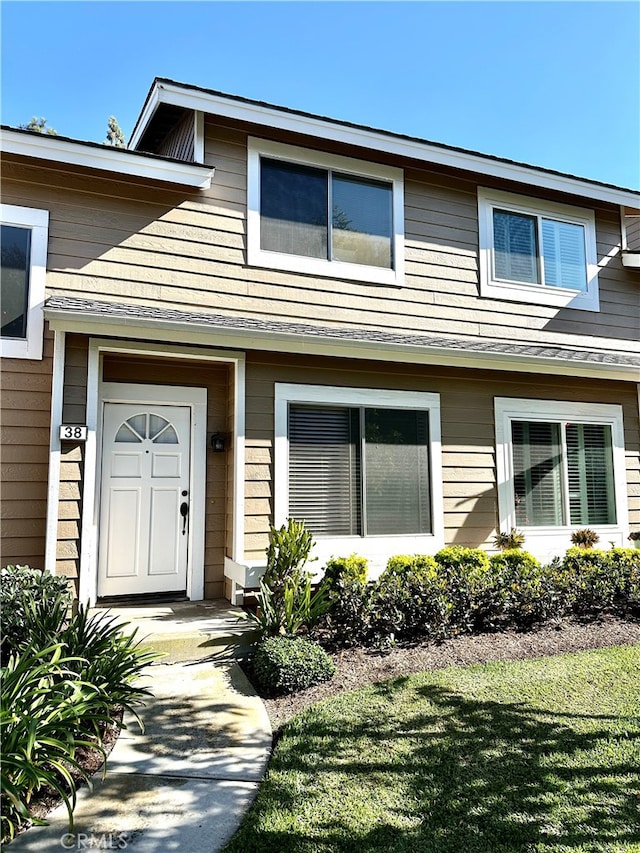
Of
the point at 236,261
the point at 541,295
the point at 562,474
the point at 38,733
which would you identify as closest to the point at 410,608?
the point at 38,733

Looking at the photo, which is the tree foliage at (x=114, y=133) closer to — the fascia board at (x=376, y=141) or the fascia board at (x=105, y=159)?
the fascia board at (x=376, y=141)

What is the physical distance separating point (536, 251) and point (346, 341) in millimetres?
4000

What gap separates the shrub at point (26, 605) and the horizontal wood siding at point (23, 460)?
68 cm

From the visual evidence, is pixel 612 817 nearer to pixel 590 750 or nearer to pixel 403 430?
pixel 590 750

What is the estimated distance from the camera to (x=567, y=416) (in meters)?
7.77

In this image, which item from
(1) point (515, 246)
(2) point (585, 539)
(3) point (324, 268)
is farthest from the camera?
(1) point (515, 246)

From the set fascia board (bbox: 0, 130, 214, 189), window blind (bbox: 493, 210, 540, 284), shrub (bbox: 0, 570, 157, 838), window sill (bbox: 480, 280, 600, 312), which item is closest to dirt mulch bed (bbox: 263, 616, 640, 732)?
shrub (bbox: 0, 570, 157, 838)

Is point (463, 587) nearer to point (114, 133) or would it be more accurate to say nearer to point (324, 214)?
point (324, 214)

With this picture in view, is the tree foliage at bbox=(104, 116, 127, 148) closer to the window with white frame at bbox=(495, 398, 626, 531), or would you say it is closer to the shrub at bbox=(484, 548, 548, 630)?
the window with white frame at bbox=(495, 398, 626, 531)

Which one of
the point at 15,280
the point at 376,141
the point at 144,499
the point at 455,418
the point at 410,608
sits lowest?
the point at 410,608

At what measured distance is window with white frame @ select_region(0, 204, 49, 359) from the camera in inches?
212

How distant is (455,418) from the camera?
7102mm

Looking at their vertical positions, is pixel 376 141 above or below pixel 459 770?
above

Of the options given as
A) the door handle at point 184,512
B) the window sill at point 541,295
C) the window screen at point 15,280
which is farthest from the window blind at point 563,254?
the window screen at point 15,280
